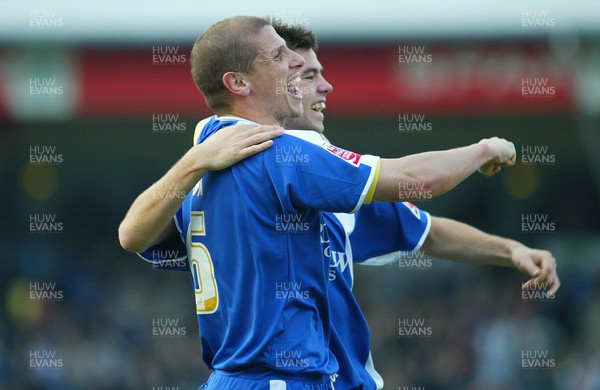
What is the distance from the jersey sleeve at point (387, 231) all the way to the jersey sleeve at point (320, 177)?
0.92m

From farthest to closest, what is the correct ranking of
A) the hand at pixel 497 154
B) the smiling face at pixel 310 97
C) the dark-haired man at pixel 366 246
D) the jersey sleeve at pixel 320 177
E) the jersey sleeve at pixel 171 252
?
1. the smiling face at pixel 310 97
2. the dark-haired man at pixel 366 246
3. the jersey sleeve at pixel 171 252
4. the hand at pixel 497 154
5. the jersey sleeve at pixel 320 177

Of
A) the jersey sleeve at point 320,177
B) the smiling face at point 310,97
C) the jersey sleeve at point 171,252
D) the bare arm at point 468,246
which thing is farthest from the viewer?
the smiling face at point 310,97

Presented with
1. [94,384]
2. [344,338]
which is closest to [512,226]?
[94,384]

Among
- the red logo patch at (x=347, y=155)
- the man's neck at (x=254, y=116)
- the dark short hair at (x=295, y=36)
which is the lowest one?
the red logo patch at (x=347, y=155)

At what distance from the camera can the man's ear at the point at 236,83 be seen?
421cm

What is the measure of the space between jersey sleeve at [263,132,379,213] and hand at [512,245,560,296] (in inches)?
36.0

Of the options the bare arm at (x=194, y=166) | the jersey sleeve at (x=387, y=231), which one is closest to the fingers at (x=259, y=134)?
the bare arm at (x=194, y=166)

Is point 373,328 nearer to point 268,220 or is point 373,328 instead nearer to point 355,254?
point 355,254

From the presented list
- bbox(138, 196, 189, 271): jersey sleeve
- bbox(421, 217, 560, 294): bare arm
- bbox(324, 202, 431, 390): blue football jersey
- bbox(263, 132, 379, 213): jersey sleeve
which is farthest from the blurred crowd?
bbox(263, 132, 379, 213): jersey sleeve

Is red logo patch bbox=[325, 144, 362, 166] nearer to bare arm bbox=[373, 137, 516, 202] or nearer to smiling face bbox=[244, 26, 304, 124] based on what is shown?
bare arm bbox=[373, 137, 516, 202]

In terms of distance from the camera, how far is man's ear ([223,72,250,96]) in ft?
13.8

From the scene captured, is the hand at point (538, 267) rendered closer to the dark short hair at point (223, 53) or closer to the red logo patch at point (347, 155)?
the red logo patch at point (347, 155)

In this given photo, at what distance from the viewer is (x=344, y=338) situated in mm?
4453

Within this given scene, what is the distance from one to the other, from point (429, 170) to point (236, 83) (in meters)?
0.90
